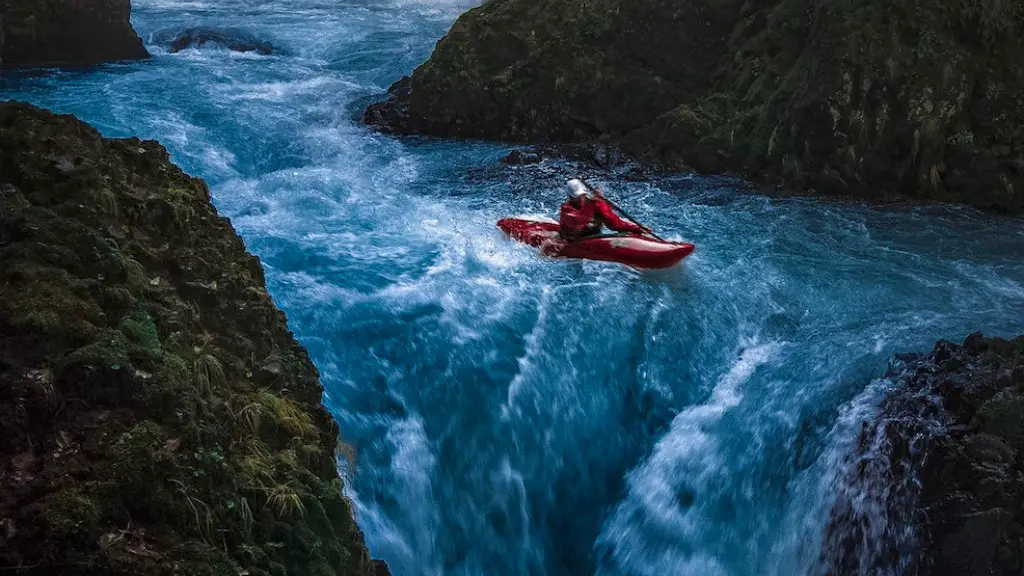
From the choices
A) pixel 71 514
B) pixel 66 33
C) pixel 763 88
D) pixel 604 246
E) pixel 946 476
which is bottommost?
pixel 946 476

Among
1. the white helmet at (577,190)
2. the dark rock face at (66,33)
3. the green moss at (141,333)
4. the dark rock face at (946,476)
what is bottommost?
the dark rock face at (946,476)

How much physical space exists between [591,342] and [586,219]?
2049 millimetres

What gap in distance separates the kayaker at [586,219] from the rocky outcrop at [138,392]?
A: 465cm

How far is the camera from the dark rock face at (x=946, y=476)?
4.83 meters

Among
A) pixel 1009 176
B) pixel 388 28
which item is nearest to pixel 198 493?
pixel 1009 176

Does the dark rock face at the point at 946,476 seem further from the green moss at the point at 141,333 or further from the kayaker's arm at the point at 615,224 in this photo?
the green moss at the point at 141,333

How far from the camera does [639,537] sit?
6.00 m

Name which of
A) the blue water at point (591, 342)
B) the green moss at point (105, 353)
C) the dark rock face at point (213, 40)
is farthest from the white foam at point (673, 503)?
the dark rock face at point (213, 40)

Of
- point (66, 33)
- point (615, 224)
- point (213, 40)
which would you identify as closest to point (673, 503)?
point (615, 224)

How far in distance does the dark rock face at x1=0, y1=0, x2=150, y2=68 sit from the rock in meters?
10.2

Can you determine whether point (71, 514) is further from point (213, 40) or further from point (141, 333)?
point (213, 40)

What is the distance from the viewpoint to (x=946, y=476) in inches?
203

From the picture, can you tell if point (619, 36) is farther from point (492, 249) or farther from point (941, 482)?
point (941, 482)

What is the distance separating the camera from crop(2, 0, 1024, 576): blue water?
593 cm
